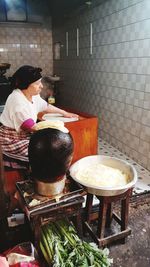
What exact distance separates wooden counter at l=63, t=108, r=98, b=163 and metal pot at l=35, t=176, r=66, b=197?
0.99 m

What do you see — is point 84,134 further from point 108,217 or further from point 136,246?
point 136,246

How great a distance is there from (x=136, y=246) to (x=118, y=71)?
275 cm

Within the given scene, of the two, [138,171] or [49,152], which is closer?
[49,152]

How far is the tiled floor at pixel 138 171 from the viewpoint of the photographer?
8.96ft

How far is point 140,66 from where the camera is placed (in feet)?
10.5

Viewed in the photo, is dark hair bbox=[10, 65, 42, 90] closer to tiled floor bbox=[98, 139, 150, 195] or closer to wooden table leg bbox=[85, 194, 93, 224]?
wooden table leg bbox=[85, 194, 93, 224]

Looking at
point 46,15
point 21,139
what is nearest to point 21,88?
point 21,139

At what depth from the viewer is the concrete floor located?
5.95 ft

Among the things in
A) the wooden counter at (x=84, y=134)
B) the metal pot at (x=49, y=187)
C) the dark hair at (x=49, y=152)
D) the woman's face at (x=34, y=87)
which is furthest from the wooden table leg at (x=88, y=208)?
the woman's face at (x=34, y=87)

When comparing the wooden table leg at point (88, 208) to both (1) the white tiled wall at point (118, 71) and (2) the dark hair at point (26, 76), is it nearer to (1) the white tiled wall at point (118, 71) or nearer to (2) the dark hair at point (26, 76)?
(2) the dark hair at point (26, 76)

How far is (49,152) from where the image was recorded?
4.37 feet

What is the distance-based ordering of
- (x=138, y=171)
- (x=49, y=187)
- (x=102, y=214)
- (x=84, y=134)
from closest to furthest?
1. (x=49, y=187)
2. (x=102, y=214)
3. (x=84, y=134)
4. (x=138, y=171)

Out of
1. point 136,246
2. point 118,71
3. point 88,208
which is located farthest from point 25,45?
point 136,246

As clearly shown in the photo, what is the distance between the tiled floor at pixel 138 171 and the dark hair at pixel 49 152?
159 centimetres
